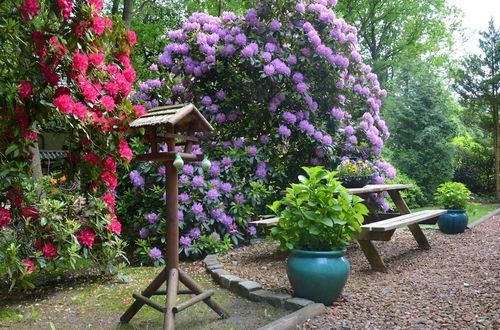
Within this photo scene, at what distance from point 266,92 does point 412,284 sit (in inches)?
127

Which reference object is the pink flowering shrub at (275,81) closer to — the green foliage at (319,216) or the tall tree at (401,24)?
the green foliage at (319,216)

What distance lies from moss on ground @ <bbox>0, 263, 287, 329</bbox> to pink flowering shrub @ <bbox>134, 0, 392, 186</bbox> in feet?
9.00

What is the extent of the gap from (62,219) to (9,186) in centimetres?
50

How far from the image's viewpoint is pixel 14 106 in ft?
10.1

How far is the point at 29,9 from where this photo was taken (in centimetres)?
318

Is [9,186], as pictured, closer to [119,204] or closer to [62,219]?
[62,219]

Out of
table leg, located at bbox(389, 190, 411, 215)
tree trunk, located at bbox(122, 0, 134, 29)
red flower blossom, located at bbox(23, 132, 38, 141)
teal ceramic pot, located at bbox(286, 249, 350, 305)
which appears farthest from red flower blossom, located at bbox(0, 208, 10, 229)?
tree trunk, located at bbox(122, 0, 134, 29)

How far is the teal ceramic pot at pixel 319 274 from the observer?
3.00 metres

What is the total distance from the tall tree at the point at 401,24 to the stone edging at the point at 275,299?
1728 cm

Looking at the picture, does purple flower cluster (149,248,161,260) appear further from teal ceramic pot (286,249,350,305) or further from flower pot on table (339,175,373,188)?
flower pot on table (339,175,373,188)

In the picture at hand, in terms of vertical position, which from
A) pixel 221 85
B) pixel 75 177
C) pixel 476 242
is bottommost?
pixel 476 242

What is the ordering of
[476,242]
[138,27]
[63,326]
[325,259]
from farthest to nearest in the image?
1. [138,27]
2. [476,242]
3. [325,259]
4. [63,326]

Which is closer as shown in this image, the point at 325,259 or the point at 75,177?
the point at 325,259

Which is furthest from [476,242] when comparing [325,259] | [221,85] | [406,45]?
[406,45]
